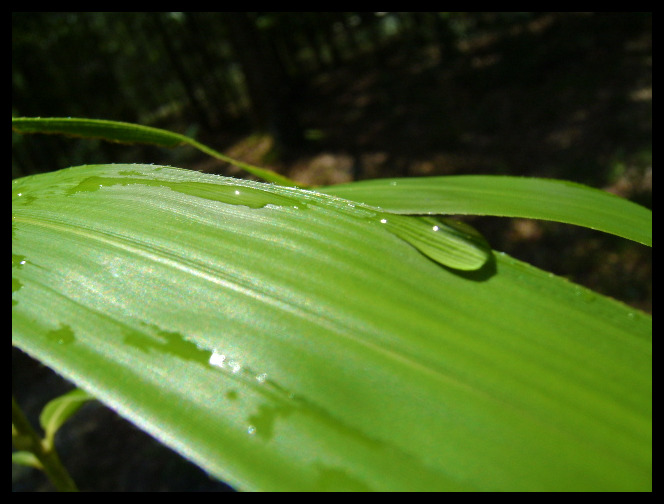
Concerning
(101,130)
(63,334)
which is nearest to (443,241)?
(63,334)

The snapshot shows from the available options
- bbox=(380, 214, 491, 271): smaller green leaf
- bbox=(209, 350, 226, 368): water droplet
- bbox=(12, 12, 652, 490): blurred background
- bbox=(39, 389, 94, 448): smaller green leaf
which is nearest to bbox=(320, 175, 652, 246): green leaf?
bbox=(380, 214, 491, 271): smaller green leaf

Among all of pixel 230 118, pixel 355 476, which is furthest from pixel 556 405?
pixel 230 118

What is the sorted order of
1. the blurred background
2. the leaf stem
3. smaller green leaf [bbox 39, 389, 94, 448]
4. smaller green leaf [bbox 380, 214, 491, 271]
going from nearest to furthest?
smaller green leaf [bbox 380, 214, 491, 271] < the leaf stem < smaller green leaf [bbox 39, 389, 94, 448] < the blurred background

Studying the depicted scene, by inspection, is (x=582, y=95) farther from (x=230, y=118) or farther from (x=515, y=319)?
(x=230, y=118)

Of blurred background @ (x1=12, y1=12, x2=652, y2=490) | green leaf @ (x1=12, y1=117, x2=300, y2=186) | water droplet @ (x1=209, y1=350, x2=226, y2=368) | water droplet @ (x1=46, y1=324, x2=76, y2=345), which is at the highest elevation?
green leaf @ (x1=12, y1=117, x2=300, y2=186)

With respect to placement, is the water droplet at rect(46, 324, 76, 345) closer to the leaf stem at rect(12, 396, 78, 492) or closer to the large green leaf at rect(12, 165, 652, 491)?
the large green leaf at rect(12, 165, 652, 491)

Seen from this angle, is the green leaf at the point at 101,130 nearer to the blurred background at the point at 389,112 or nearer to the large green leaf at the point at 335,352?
the large green leaf at the point at 335,352
